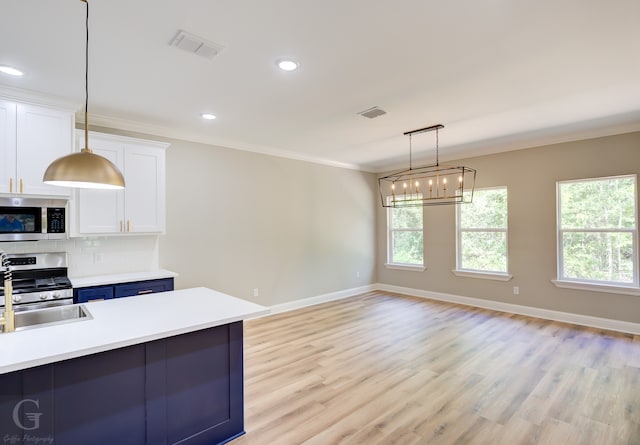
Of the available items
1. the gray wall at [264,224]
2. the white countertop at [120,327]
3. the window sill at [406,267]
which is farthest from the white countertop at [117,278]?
the window sill at [406,267]

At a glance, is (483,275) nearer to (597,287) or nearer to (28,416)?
(597,287)

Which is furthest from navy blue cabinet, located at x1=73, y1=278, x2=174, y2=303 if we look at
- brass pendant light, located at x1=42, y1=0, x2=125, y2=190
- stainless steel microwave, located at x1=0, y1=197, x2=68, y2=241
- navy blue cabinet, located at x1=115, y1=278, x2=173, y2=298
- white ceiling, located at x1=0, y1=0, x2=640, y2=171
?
white ceiling, located at x1=0, y1=0, x2=640, y2=171

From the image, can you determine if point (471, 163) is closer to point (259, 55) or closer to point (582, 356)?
point (582, 356)

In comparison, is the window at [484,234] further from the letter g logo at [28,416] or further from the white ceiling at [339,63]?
the letter g logo at [28,416]

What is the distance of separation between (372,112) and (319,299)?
3674 millimetres

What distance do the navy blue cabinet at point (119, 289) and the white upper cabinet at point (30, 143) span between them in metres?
1.01

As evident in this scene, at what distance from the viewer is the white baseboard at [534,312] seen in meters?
4.43

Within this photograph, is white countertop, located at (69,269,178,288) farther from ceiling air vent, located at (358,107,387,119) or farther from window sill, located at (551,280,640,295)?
window sill, located at (551,280,640,295)

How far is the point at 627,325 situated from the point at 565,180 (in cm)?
210

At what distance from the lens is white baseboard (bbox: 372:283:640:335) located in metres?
4.43

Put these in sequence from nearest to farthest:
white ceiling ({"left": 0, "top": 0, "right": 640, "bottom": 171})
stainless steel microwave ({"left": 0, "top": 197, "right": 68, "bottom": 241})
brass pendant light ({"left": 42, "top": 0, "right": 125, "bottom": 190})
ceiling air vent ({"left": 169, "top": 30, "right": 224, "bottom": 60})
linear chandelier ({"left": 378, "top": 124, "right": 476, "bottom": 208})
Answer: brass pendant light ({"left": 42, "top": 0, "right": 125, "bottom": 190}) < white ceiling ({"left": 0, "top": 0, "right": 640, "bottom": 171}) < ceiling air vent ({"left": 169, "top": 30, "right": 224, "bottom": 60}) < stainless steel microwave ({"left": 0, "top": 197, "right": 68, "bottom": 241}) < linear chandelier ({"left": 378, "top": 124, "right": 476, "bottom": 208})

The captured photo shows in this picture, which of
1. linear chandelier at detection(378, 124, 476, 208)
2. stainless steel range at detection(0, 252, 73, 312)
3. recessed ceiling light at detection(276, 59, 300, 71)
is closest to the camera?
recessed ceiling light at detection(276, 59, 300, 71)

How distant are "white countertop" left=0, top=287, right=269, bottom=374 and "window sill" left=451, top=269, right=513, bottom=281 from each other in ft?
15.4

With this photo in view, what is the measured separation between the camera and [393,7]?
1.97 meters
